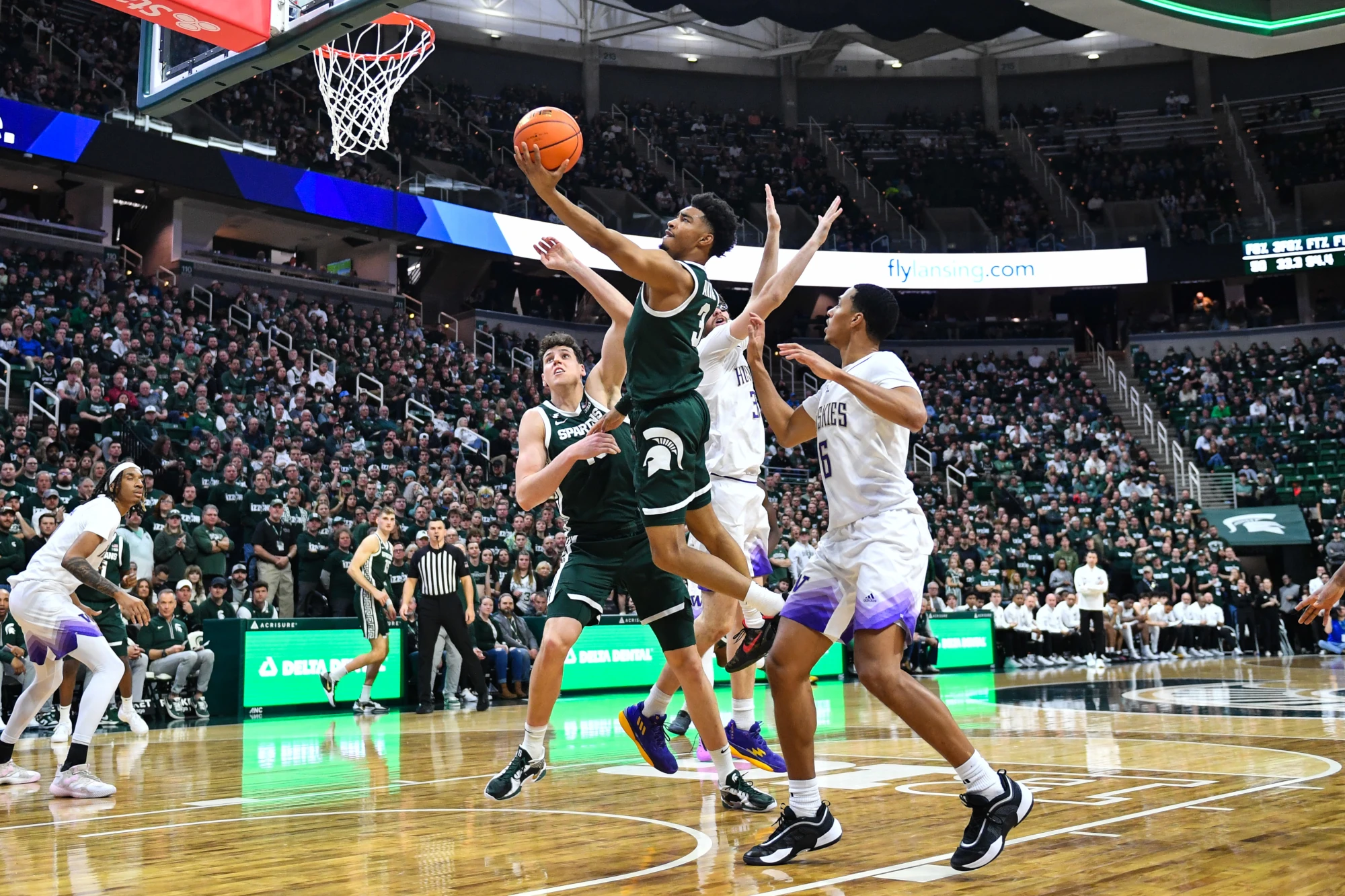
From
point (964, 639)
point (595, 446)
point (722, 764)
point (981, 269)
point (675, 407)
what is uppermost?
point (981, 269)

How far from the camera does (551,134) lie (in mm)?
5387

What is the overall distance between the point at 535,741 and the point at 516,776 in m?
0.18

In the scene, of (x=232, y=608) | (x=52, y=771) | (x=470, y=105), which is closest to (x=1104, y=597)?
(x=232, y=608)

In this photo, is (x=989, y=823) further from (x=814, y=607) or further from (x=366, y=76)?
(x=366, y=76)

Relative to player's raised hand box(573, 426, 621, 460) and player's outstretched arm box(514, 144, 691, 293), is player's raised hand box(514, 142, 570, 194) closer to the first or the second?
player's outstretched arm box(514, 144, 691, 293)

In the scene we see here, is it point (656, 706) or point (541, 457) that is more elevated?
point (541, 457)

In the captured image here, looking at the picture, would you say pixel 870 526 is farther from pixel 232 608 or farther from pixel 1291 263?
pixel 1291 263

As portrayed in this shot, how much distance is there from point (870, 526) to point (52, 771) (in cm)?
576

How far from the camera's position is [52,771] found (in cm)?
757

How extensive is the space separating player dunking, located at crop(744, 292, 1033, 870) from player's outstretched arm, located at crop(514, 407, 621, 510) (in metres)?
0.84

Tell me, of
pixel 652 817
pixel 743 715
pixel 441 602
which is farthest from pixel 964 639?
pixel 652 817

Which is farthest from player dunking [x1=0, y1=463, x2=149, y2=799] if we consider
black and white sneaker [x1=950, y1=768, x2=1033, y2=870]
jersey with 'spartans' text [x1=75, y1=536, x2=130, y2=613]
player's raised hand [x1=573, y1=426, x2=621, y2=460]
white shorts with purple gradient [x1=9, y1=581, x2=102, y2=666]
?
black and white sneaker [x1=950, y1=768, x2=1033, y2=870]

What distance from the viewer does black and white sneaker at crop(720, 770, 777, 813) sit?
5.27 meters

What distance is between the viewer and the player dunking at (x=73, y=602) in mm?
6430
